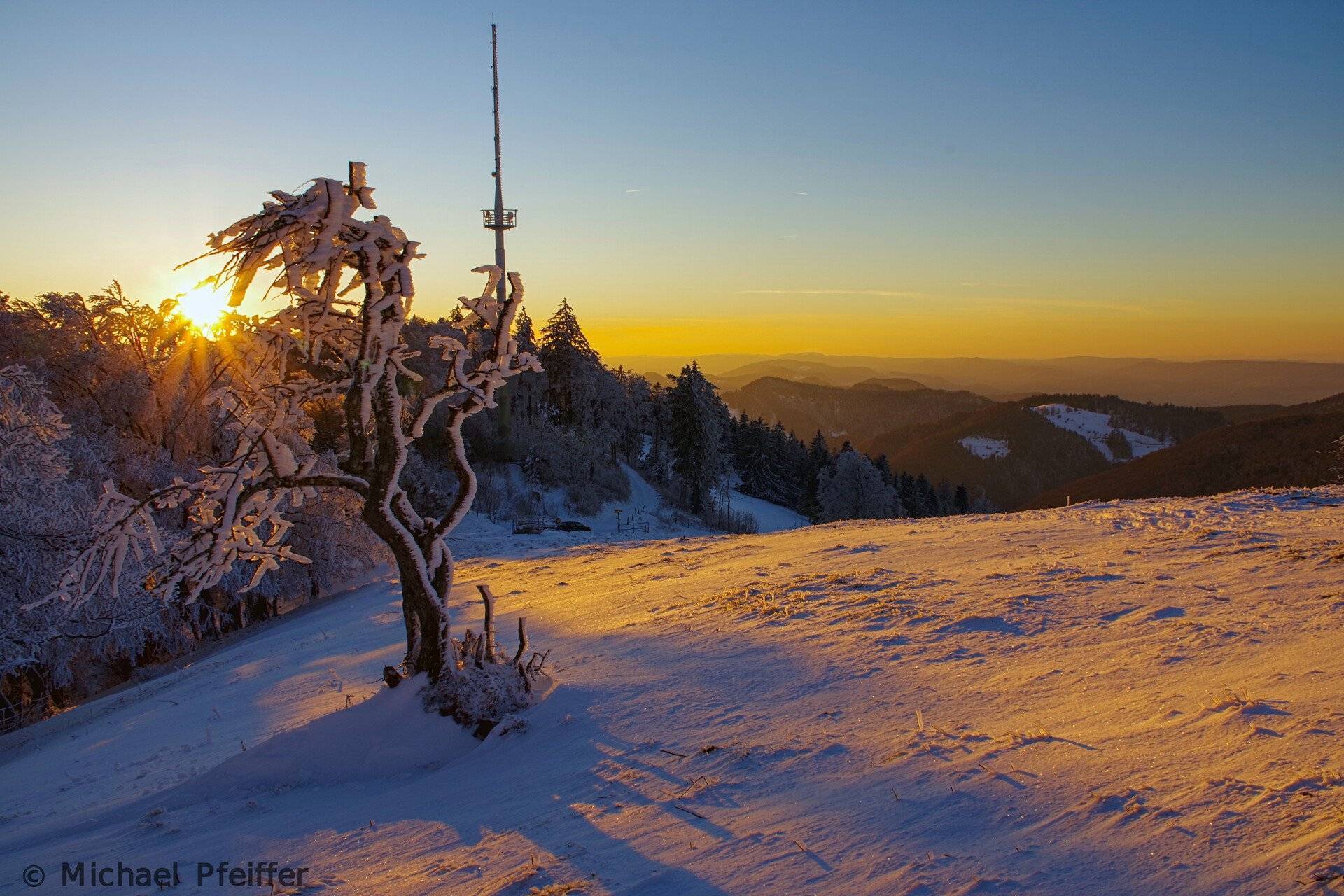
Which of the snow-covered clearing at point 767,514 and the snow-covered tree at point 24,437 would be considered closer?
the snow-covered tree at point 24,437

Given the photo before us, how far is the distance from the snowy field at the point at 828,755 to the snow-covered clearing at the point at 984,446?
17232 centimetres

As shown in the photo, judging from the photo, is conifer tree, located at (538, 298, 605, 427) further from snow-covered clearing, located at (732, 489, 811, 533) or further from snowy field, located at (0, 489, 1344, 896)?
snowy field, located at (0, 489, 1344, 896)

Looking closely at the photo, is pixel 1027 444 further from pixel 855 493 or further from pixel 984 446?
pixel 855 493

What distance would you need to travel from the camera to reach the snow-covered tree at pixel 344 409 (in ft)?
16.5

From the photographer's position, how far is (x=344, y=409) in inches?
209

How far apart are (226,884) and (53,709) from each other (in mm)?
15364

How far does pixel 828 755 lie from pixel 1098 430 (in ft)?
716

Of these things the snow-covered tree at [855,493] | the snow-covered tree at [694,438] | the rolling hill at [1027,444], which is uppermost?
the snow-covered tree at [694,438]

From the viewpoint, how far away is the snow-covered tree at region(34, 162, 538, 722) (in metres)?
5.04

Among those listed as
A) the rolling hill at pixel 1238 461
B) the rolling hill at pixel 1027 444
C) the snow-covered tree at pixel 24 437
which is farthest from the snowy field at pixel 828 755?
the rolling hill at pixel 1027 444

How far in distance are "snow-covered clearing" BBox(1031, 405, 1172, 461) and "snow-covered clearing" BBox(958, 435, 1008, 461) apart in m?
25.4

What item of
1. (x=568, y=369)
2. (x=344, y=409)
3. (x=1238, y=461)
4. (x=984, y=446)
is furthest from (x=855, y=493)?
(x=984, y=446)

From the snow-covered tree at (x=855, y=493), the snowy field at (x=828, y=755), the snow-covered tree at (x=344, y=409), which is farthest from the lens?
the snow-covered tree at (x=855, y=493)

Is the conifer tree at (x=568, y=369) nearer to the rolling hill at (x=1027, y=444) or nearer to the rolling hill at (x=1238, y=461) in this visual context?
the rolling hill at (x=1238, y=461)
